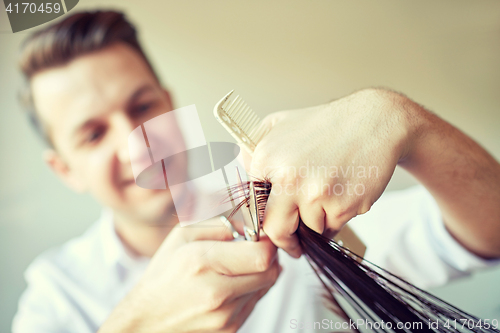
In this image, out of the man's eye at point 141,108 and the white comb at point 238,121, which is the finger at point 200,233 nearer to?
the white comb at point 238,121

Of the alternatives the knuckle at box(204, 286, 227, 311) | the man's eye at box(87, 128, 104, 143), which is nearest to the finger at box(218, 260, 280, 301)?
the knuckle at box(204, 286, 227, 311)

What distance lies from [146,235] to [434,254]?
2.80 feet

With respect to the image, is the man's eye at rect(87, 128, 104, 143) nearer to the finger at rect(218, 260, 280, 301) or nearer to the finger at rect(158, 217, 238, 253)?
the finger at rect(158, 217, 238, 253)

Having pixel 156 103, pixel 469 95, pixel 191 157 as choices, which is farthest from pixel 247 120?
pixel 469 95

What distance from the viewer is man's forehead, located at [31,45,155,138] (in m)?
0.70

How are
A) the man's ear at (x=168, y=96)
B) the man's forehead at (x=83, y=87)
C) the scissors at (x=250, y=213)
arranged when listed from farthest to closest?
the man's ear at (x=168, y=96), the man's forehead at (x=83, y=87), the scissors at (x=250, y=213)

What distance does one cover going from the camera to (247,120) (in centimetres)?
46

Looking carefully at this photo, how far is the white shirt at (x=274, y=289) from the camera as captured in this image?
735 mm

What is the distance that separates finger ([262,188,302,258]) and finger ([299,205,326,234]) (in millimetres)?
12

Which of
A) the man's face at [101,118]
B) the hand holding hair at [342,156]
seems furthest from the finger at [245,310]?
the man's face at [101,118]

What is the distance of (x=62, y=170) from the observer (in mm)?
745

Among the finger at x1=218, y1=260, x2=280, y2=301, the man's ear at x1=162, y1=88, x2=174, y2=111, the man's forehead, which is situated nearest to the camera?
the finger at x1=218, y1=260, x2=280, y2=301

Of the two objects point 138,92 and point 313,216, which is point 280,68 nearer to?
point 138,92

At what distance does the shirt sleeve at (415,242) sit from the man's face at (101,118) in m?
0.66
